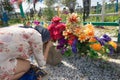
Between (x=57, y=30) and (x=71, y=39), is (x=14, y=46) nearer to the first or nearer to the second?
(x=71, y=39)

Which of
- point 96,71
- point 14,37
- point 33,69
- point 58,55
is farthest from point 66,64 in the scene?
point 14,37

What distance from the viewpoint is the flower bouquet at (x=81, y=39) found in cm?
313

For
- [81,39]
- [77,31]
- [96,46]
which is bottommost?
[96,46]

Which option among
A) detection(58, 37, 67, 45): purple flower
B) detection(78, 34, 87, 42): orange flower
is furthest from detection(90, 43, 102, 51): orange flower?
detection(58, 37, 67, 45): purple flower

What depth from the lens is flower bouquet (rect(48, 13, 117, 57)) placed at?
3133mm

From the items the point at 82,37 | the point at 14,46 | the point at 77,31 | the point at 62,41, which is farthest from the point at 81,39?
the point at 14,46

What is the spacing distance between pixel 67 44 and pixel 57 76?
2.19 ft

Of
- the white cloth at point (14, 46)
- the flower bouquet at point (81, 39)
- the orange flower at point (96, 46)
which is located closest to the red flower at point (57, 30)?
the flower bouquet at point (81, 39)

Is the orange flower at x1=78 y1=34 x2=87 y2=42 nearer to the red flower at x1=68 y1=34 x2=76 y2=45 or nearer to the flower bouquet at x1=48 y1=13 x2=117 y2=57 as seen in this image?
the flower bouquet at x1=48 y1=13 x2=117 y2=57

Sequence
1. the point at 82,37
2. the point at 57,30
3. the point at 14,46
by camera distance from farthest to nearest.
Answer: the point at 57,30 → the point at 82,37 → the point at 14,46

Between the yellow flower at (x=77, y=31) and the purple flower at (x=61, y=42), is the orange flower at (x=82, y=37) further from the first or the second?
the purple flower at (x=61, y=42)

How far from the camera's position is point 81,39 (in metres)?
3.12

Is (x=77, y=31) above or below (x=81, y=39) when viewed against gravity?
above

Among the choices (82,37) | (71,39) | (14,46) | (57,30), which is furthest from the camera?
(57,30)
